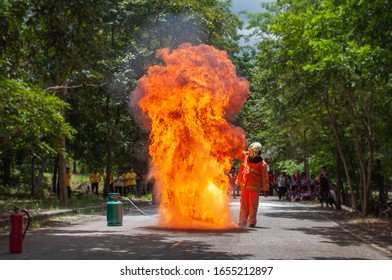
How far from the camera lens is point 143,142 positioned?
32906 millimetres

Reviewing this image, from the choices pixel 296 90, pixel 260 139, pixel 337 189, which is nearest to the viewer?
pixel 296 90

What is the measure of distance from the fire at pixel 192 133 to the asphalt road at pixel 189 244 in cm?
107

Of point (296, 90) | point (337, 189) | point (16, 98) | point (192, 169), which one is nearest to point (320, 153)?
point (337, 189)

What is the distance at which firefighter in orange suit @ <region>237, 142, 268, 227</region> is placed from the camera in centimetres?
1499

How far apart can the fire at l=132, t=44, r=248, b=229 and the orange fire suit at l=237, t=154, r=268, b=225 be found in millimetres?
478

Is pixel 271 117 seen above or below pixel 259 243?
above

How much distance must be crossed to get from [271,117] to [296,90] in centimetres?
464

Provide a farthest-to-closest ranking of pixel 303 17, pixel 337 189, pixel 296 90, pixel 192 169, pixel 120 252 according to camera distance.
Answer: pixel 337 189 → pixel 296 90 → pixel 303 17 → pixel 192 169 → pixel 120 252

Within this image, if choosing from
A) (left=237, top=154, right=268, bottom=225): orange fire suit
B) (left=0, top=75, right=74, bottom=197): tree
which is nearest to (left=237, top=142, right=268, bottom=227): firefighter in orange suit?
(left=237, top=154, right=268, bottom=225): orange fire suit

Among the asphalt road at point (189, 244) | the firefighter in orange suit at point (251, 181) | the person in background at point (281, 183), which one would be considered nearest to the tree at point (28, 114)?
the asphalt road at point (189, 244)

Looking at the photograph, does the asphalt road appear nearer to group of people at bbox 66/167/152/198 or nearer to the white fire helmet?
the white fire helmet

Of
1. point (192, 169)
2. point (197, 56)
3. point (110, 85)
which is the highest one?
point (110, 85)
